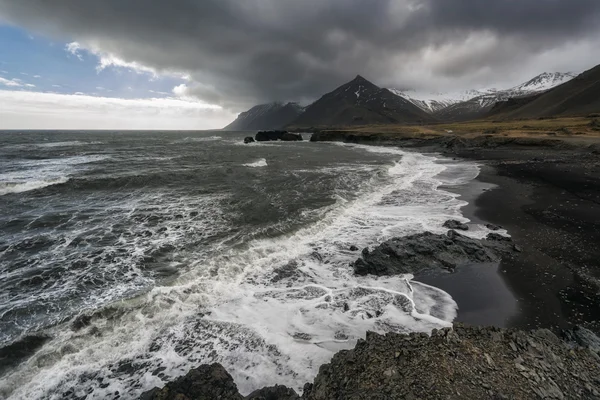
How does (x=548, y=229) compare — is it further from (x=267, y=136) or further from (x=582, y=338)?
(x=267, y=136)

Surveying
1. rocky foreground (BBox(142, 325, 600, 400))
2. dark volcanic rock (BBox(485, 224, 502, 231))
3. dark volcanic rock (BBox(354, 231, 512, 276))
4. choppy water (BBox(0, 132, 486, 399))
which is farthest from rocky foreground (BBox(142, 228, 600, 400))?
dark volcanic rock (BBox(485, 224, 502, 231))

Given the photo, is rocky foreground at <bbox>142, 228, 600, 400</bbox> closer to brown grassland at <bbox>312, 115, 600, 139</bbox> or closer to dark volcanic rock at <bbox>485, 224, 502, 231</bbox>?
dark volcanic rock at <bbox>485, 224, 502, 231</bbox>

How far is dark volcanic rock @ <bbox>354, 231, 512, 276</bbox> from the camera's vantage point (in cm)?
1323

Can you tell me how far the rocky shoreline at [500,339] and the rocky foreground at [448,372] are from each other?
0.8 inches

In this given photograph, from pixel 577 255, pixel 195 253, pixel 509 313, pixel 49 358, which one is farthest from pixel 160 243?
pixel 577 255

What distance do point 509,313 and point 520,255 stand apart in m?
5.25

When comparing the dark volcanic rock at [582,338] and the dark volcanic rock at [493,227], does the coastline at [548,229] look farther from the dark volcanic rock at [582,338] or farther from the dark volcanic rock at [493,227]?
the dark volcanic rock at [582,338]

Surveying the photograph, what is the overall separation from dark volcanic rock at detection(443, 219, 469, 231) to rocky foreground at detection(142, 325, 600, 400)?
34.2 ft

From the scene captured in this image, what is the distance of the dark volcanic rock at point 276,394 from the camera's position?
21.4 feet

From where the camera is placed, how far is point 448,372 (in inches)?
235

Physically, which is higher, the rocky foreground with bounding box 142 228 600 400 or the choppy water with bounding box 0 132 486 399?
the rocky foreground with bounding box 142 228 600 400

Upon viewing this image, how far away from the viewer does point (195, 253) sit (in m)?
15.5

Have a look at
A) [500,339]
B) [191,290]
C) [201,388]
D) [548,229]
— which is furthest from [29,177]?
[548,229]

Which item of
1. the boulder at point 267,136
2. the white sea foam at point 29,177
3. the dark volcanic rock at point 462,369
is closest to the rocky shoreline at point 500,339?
the dark volcanic rock at point 462,369
